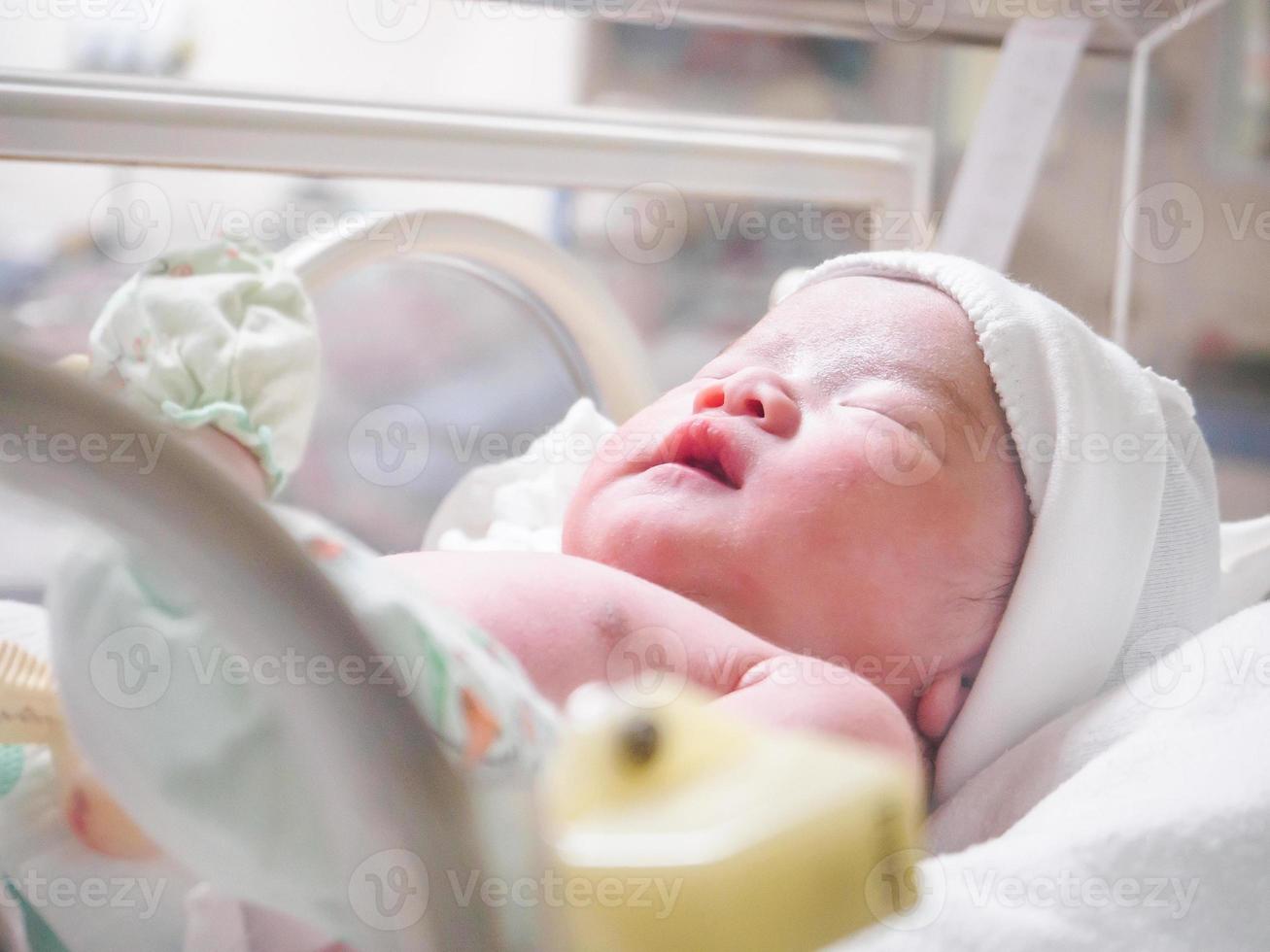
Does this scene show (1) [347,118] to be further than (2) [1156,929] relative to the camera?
Yes

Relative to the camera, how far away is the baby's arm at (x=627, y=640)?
585 millimetres

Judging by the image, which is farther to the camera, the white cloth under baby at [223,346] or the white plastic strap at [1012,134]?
the white plastic strap at [1012,134]

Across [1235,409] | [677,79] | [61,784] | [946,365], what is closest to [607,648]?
[61,784]

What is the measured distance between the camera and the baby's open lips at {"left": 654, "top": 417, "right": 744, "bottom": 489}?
0.79 meters

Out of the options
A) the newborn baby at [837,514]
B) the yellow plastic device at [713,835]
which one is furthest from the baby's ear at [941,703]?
the yellow plastic device at [713,835]

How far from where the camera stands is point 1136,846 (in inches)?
22.1

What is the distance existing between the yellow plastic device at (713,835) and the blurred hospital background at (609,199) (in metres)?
1.51

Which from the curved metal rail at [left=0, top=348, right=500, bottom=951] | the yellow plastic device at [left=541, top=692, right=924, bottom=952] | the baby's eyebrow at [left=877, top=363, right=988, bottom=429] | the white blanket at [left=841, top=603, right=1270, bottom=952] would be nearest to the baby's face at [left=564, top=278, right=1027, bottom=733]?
the baby's eyebrow at [left=877, top=363, right=988, bottom=429]

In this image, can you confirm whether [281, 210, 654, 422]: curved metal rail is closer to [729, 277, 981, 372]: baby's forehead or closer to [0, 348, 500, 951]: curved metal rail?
[729, 277, 981, 372]: baby's forehead

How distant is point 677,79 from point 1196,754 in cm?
229

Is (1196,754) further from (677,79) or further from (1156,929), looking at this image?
(677,79)

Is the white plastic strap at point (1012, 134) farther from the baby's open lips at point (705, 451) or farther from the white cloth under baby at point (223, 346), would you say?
the white cloth under baby at point (223, 346)

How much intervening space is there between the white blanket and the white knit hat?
7cm

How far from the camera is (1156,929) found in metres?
0.54
